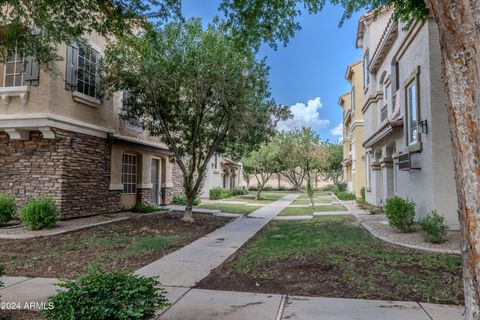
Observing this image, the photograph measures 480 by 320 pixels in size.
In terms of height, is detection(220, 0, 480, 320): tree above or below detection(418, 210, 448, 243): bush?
above

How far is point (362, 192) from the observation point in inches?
871

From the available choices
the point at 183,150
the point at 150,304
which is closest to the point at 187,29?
the point at 183,150

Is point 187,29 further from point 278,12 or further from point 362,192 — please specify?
point 362,192

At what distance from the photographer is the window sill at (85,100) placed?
1250 centimetres

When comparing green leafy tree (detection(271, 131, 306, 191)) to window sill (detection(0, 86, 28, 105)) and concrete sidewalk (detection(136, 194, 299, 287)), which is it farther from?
window sill (detection(0, 86, 28, 105))

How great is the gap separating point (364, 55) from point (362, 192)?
27.0ft

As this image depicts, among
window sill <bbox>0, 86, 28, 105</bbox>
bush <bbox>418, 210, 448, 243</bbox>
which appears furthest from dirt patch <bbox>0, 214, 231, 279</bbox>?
bush <bbox>418, 210, 448, 243</bbox>

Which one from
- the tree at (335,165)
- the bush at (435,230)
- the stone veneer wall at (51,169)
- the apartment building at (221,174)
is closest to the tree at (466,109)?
the bush at (435,230)

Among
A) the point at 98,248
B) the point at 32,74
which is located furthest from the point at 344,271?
the point at 32,74

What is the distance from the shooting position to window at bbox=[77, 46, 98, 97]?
12.9m

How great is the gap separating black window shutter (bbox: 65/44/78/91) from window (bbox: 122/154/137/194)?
4.65 m

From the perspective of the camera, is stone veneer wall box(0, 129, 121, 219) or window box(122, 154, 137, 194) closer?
stone veneer wall box(0, 129, 121, 219)

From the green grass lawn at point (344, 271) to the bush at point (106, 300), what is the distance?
7.00 feet

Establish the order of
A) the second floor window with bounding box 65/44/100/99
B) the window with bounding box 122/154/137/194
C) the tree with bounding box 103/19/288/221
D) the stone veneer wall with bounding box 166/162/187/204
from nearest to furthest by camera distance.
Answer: the tree with bounding box 103/19/288/221
the second floor window with bounding box 65/44/100/99
the window with bounding box 122/154/137/194
the stone veneer wall with bounding box 166/162/187/204
